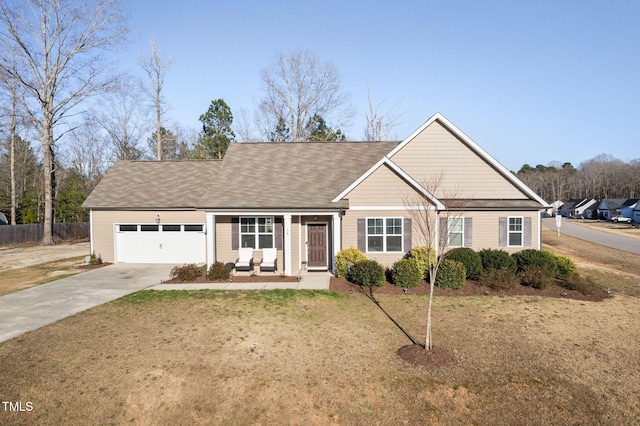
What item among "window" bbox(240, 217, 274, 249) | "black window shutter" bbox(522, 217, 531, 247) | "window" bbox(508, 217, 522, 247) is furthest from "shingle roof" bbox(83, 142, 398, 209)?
"black window shutter" bbox(522, 217, 531, 247)

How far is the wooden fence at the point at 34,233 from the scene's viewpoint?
29.2 metres

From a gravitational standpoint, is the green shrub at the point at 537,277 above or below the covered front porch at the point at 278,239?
below

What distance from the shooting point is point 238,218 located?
16156 mm

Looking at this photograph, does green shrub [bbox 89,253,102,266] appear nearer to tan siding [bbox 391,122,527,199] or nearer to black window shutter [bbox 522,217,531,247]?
tan siding [bbox 391,122,527,199]

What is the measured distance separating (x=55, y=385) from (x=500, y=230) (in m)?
16.2

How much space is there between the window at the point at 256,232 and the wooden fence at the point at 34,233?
25544mm

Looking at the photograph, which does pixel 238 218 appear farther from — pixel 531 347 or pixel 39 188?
pixel 39 188

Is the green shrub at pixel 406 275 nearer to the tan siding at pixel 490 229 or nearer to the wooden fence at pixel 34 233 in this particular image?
the tan siding at pixel 490 229

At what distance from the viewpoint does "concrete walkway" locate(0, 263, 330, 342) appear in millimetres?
9984

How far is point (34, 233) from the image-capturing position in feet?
102

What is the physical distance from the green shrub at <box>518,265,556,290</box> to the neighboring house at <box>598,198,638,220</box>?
67142mm

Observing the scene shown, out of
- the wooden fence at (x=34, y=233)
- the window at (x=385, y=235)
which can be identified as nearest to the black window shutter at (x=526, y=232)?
the window at (x=385, y=235)

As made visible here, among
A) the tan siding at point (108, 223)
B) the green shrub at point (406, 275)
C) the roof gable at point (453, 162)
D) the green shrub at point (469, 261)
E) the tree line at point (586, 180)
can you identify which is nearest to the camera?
the green shrub at point (406, 275)

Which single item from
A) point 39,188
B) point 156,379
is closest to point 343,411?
point 156,379
